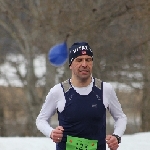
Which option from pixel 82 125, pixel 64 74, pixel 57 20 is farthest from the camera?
pixel 64 74

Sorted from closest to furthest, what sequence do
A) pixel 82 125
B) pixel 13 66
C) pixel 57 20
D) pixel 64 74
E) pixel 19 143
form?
pixel 82 125 → pixel 19 143 → pixel 57 20 → pixel 64 74 → pixel 13 66

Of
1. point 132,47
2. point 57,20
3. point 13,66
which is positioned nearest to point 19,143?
point 57,20

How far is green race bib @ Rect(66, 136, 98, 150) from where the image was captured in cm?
365

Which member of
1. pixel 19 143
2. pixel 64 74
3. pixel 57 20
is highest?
pixel 57 20

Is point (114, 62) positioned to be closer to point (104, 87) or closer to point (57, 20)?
point (57, 20)

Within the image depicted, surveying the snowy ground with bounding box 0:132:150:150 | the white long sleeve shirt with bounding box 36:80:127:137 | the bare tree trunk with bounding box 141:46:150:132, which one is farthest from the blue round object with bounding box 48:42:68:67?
the bare tree trunk with bounding box 141:46:150:132

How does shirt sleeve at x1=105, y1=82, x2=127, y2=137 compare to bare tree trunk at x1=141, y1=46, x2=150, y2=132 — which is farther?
bare tree trunk at x1=141, y1=46, x2=150, y2=132

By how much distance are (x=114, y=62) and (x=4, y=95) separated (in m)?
3.79

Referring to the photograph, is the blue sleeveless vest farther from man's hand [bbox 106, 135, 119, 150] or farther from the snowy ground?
the snowy ground

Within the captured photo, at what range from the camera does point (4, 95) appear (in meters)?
16.7

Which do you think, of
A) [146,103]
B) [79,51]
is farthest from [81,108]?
[146,103]

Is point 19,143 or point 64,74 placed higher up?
point 64,74

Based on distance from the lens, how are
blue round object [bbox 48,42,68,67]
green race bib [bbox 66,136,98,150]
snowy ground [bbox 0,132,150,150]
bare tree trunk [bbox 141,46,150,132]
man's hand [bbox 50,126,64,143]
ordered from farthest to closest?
bare tree trunk [bbox 141,46,150,132], snowy ground [bbox 0,132,150,150], blue round object [bbox 48,42,68,67], green race bib [bbox 66,136,98,150], man's hand [bbox 50,126,64,143]

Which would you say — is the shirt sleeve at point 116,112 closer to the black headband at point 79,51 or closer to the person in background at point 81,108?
the person in background at point 81,108
